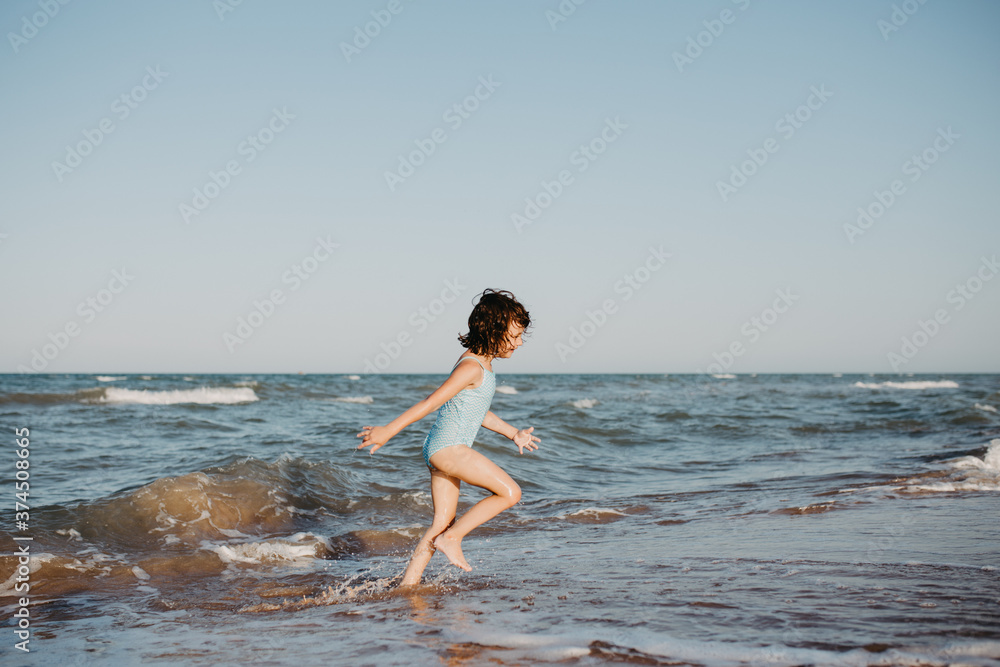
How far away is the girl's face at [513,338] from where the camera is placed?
441 cm

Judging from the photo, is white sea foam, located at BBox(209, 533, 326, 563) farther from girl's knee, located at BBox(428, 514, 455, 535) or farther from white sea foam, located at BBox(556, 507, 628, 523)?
white sea foam, located at BBox(556, 507, 628, 523)

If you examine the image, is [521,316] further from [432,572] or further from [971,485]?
[971,485]

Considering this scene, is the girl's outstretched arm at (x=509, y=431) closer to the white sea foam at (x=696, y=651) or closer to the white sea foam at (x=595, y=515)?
the white sea foam at (x=696, y=651)

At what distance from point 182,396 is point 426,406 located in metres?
27.6

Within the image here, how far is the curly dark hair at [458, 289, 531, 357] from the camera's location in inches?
173

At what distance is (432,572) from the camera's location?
5059 mm

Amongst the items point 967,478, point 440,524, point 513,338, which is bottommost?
point 440,524

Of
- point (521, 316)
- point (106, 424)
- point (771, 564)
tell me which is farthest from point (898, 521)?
point (106, 424)

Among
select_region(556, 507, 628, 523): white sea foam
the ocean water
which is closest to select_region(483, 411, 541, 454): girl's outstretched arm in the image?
the ocean water

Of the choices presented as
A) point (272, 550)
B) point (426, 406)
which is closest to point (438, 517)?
point (426, 406)

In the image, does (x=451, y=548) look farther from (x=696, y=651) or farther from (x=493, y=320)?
(x=696, y=651)

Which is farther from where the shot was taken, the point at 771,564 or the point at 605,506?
the point at 605,506

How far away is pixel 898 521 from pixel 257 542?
17.2 ft

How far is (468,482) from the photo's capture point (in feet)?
14.2
